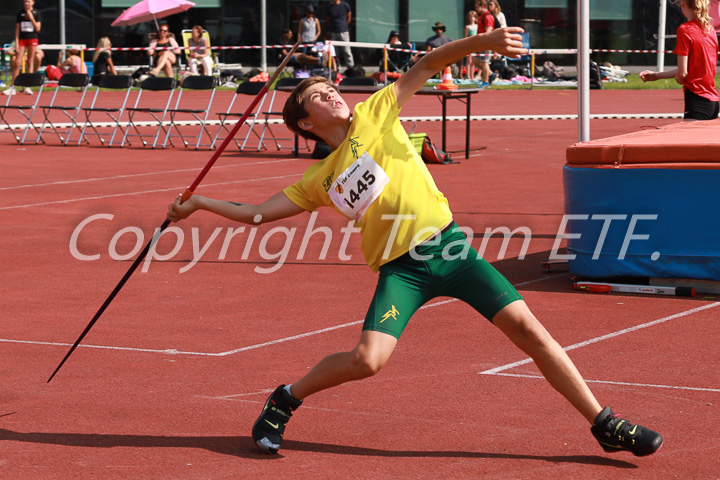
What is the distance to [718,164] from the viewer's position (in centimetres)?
798

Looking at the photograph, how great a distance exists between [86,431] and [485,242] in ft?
18.8

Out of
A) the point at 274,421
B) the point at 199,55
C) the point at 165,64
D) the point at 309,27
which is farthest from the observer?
the point at 309,27

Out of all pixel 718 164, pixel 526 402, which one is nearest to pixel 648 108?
pixel 718 164

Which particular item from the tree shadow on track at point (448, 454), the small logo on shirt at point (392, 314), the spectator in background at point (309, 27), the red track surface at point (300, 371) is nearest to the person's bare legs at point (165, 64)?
the spectator in background at point (309, 27)

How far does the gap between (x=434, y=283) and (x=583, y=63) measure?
5439 mm

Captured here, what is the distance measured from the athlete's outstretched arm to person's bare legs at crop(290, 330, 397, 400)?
101 cm

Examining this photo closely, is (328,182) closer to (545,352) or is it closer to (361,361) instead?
(361,361)

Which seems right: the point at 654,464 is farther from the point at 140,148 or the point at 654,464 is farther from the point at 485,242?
the point at 140,148

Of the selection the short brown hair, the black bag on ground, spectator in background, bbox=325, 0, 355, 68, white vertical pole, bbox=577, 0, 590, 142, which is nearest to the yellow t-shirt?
the short brown hair

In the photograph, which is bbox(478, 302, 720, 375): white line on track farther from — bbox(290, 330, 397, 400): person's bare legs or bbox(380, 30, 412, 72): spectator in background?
bbox(380, 30, 412, 72): spectator in background

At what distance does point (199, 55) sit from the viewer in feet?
107

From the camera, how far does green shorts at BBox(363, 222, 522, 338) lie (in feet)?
15.9

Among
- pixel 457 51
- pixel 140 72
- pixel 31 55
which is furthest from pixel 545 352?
pixel 140 72

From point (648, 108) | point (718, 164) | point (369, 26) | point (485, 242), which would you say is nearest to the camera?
point (718, 164)
